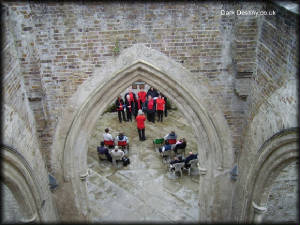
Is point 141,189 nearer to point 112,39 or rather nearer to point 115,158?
point 115,158

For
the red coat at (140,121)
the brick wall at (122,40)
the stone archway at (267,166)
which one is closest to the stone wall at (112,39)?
the brick wall at (122,40)

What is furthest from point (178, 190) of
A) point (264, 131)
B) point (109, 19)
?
point (109, 19)

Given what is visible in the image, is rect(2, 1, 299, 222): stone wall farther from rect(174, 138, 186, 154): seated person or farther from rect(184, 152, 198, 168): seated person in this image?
rect(174, 138, 186, 154): seated person

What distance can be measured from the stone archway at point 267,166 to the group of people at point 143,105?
560cm

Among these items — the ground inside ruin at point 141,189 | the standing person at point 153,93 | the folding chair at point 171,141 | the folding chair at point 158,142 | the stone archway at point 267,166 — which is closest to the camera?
the stone archway at point 267,166

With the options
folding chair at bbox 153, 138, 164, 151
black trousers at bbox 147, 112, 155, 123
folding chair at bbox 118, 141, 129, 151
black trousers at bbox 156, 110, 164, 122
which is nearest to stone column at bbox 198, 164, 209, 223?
folding chair at bbox 153, 138, 164, 151

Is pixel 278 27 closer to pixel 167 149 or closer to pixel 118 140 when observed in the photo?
pixel 167 149

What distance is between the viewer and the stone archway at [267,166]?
4648 mm

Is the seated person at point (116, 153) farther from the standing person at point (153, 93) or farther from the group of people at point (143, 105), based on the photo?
the standing person at point (153, 93)

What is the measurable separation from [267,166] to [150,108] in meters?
6.18

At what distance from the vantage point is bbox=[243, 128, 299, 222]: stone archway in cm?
465

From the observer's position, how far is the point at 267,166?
17.5 ft

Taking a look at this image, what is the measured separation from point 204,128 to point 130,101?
5657mm

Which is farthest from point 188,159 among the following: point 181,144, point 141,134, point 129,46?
point 129,46
